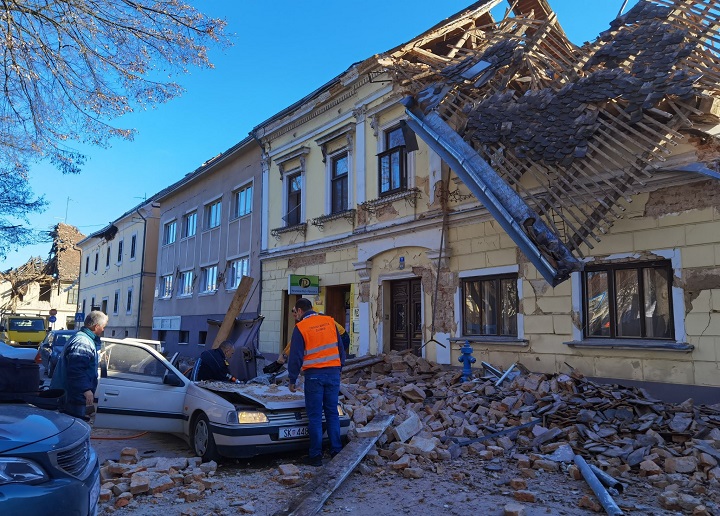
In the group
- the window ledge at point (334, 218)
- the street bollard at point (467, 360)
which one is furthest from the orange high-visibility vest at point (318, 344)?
the window ledge at point (334, 218)

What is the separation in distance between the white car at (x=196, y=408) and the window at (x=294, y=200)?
9.14m

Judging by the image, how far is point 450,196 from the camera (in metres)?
10.9

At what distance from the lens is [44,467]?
2.85 meters

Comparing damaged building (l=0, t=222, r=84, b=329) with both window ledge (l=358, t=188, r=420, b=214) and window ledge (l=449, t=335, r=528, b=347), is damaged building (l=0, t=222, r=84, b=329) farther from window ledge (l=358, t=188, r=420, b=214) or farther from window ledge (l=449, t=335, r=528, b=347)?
window ledge (l=449, t=335, r=528, b=347)

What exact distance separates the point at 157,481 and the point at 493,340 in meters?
6.58

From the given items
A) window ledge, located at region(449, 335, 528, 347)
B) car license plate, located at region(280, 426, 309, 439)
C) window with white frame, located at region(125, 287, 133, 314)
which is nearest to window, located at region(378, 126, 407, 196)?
window ledge, located at region(449, 335, 528, 347)

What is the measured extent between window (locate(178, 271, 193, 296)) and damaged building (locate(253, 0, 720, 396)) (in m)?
11.1

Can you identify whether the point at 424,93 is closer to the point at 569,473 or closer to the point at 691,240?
the point at 691,240

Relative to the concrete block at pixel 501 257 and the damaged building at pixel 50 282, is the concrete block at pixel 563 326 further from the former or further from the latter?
the damaged building at pixel 50 282

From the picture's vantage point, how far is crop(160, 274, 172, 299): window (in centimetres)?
2532

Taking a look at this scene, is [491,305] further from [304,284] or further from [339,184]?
[339,184]

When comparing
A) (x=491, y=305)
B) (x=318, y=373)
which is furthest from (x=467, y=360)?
(x=318, y=373)

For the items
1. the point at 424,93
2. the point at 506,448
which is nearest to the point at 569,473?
the point at 506,448

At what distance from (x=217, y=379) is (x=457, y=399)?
3.70 m
